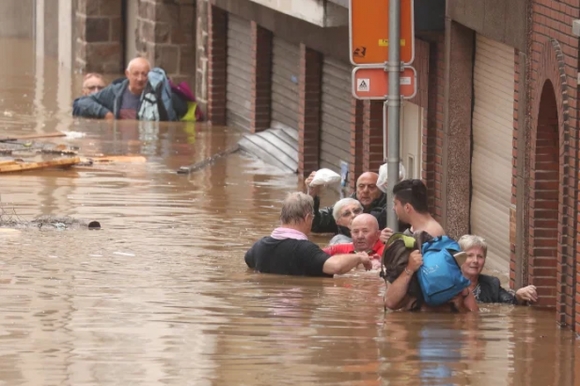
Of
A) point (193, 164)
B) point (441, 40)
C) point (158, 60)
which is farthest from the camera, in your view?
point (158, 60)

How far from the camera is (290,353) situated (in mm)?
9602

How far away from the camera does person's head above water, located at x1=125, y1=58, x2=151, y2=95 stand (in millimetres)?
25828

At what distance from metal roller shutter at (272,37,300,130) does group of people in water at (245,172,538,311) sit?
738cm

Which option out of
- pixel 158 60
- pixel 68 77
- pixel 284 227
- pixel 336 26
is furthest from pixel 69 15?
pixel 284 227

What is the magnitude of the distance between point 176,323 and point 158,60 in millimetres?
18990

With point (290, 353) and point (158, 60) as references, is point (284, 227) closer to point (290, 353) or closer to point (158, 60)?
point (290, 353)

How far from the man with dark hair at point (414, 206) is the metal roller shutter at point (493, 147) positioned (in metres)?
1.92

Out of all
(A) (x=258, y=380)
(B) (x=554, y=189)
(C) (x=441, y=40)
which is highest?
(C) (x=441, y=40)

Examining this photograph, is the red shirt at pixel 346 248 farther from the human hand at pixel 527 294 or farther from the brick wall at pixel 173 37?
the brick wall at pixel 173 37

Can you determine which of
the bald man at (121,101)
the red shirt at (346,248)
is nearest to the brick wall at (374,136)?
the red shirt at (346,248)

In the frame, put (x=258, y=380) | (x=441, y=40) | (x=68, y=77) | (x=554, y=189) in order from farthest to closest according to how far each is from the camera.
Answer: (x=68, y=77)
(x=441, y=40)
(x=554, y=189)
(x=258, y=380)

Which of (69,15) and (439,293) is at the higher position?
(69,15)

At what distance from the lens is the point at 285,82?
22.4 meters

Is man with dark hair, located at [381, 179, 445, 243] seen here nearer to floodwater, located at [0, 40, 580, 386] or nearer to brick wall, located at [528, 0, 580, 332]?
floodwater, located at [0, 40, 580, 386]
